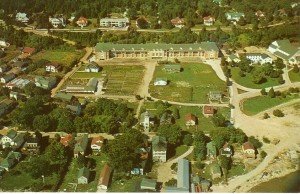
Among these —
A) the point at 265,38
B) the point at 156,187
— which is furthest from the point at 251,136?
the point at 265,38

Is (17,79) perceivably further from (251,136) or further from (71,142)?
(251,136)

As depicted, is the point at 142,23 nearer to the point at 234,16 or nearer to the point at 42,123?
the point at 234,16

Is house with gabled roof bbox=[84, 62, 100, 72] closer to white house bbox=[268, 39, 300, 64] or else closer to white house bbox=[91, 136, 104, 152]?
white house bbox=[91, 136, 104, 152]

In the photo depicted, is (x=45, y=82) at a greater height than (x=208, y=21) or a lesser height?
greater

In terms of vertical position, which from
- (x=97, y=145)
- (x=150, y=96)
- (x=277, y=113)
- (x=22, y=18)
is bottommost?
(x=22, y=18)

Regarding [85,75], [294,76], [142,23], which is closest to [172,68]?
[85,75]

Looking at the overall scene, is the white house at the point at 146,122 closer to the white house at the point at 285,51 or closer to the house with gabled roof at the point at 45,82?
the house with gabled roof at the point at 45,82
